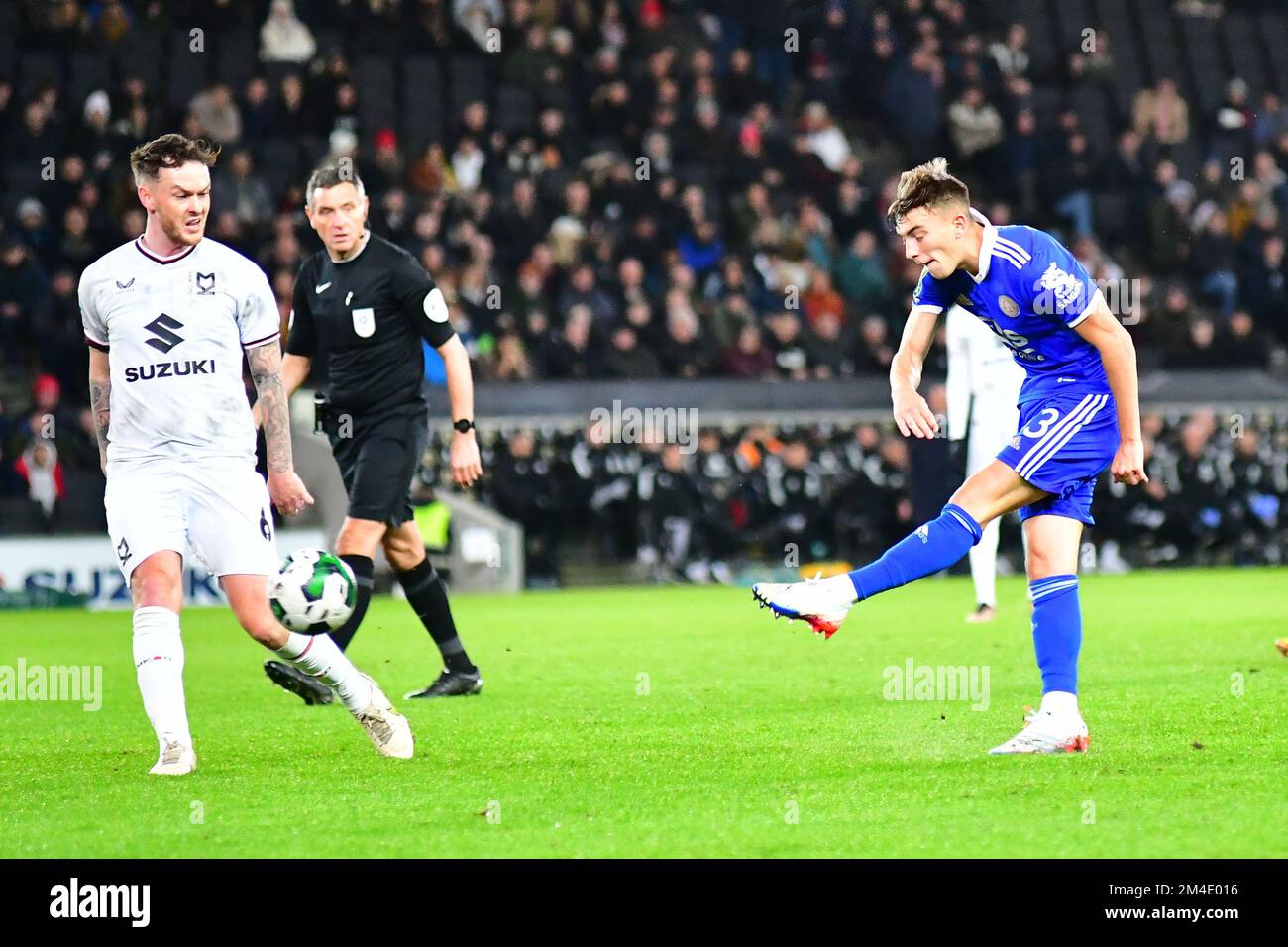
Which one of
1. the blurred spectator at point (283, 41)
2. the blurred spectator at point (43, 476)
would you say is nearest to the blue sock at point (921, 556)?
the blurred spectator at point (43, 476)

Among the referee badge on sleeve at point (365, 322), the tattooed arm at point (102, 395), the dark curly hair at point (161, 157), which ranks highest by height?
the dark curly hair at point (161, 157)

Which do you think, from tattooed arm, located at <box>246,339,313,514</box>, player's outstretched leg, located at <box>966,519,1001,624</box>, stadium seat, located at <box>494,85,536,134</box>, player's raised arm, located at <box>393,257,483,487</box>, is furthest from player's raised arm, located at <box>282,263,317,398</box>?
stadium seat, located at <box>494,85,536,134</box>

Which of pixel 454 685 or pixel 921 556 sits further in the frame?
pixel 454 685

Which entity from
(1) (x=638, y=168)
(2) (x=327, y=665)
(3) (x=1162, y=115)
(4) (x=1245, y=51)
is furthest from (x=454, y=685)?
(4) (x=1245, y=51)

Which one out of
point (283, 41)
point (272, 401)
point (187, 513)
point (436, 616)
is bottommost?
point (436, 616)

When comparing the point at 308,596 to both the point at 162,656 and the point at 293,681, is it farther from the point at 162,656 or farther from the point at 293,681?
the point at 293,681

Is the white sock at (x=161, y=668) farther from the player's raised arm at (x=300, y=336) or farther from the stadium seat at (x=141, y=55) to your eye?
the stadium seat at (x=141, y=55)

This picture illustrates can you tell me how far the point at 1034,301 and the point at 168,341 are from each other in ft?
9.75

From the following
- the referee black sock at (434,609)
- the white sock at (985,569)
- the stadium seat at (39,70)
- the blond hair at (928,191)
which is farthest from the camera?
the stadium seat at (39,70)

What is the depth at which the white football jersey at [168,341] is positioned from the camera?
22.7ft

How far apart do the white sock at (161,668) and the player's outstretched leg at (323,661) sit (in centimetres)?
24

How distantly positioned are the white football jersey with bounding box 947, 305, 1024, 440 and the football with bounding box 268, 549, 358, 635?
6555 millimetres

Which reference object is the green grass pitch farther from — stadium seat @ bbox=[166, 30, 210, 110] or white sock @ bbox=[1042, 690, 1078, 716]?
stadium seat @ bbox=[166, 30, 210, 110]

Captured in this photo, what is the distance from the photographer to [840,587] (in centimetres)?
675
